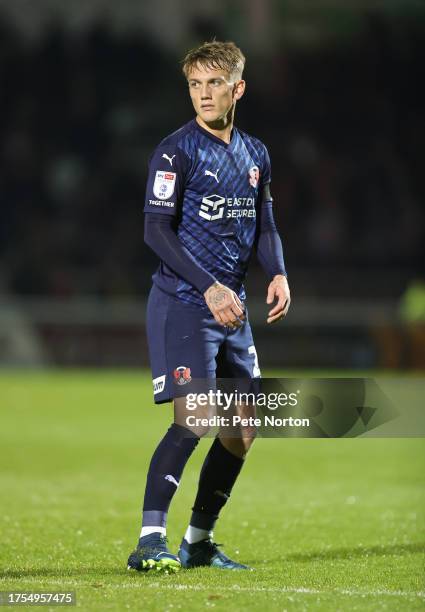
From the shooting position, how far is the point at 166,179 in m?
5.26

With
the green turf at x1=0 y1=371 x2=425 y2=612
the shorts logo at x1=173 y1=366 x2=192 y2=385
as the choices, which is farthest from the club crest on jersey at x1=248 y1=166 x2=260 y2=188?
the green turf at x1=0 y1=371 x2=425 y2=612

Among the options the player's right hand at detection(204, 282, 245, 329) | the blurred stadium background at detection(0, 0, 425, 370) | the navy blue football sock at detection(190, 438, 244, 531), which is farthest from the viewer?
the blurred stadium background at detection(0, 0, 425, 370)

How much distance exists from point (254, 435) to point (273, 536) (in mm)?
1823

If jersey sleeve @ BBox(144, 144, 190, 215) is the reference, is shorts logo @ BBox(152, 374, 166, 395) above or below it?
below

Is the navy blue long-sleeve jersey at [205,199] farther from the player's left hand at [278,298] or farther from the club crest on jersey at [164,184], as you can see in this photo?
the player's left hand at [278,298]

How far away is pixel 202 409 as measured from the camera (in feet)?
17.0

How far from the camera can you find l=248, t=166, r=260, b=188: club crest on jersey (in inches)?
218

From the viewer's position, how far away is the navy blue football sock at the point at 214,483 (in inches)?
222

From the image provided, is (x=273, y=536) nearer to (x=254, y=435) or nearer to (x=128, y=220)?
(x=254, y=435)

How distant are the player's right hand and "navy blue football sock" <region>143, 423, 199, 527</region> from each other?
1.80 ft

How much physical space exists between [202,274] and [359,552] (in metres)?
1.99

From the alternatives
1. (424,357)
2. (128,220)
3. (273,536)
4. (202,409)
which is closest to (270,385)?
(202,409)

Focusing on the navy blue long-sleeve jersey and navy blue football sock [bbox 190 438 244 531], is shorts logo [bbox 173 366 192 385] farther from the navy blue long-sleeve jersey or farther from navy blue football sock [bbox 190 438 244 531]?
navy blue football sock [bbox 190 438 244 531]

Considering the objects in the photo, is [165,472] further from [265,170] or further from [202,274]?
[265,170]
